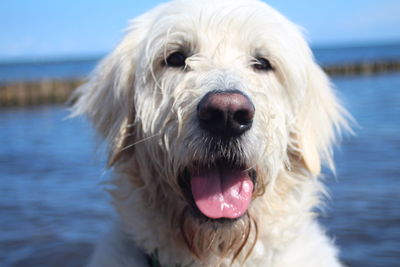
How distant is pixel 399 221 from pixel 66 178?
5621mm

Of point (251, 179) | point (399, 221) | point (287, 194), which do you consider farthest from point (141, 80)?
point (399, 221)

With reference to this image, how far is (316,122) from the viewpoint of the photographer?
3.71 metres

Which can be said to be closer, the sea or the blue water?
the sea

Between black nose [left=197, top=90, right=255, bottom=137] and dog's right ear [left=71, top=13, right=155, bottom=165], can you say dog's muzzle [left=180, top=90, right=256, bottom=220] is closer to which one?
black nose [left=197, top=90, right=255, bottom=137]

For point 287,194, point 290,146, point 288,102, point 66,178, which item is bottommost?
point 66,178

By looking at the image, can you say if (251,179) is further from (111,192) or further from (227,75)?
(111,192)

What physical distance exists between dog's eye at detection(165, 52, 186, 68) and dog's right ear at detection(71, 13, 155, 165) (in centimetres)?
20

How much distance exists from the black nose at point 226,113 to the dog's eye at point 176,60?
1.88ft

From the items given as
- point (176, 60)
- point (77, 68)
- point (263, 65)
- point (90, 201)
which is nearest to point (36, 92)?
point (90, 201)

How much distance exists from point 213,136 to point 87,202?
18.7 ft

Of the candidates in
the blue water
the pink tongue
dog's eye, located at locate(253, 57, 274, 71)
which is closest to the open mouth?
the pink tongue

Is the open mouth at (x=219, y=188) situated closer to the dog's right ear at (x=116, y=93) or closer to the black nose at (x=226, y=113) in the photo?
the black nose at (x=226, y=113)

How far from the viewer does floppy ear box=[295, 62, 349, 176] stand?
11.6 ft

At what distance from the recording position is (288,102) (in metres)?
3.48
